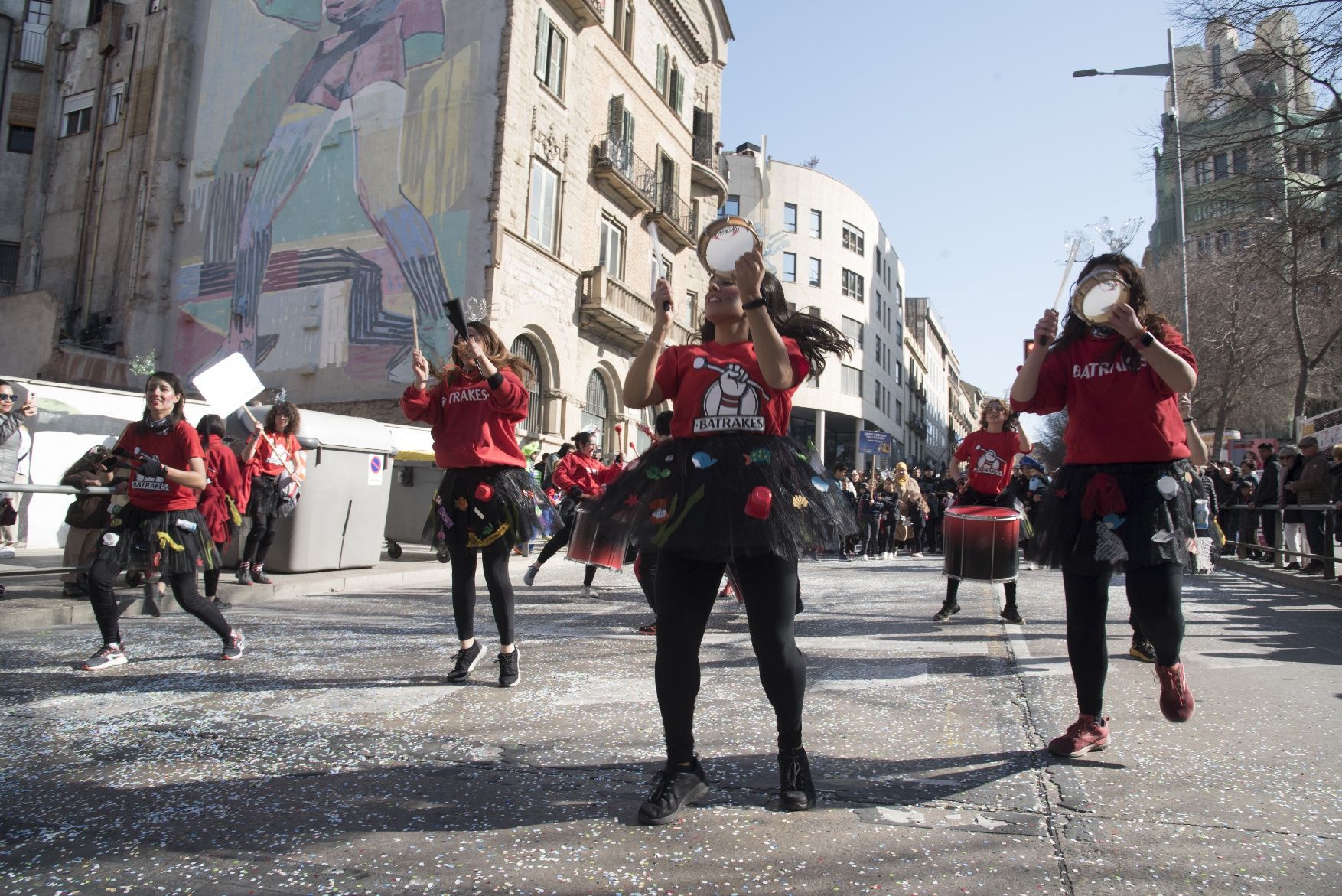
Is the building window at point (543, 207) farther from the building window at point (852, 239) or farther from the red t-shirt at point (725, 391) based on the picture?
the building window at point (852, 239)

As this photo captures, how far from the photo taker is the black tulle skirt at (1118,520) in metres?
3.17

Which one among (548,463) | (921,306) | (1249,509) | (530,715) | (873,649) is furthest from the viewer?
(921,306)

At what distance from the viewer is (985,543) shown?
6398 millimetres

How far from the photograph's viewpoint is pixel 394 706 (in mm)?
4062

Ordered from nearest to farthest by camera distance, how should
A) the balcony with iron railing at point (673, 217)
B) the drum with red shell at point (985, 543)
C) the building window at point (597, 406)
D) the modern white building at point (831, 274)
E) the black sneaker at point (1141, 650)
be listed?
the black sneaker at point (1141, 650)
the drum with red shell at point (985, 543)
the building window at point (597, 406)
the balcony with iron railing at point (673, 217)
the modern white building at point (831, 274)

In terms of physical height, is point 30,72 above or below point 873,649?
above

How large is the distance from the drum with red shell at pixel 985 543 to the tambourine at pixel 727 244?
4103 mm

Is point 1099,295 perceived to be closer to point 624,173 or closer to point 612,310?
point 612,310

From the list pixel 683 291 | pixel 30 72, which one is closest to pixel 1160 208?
pixel 683 291

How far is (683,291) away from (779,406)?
3056 cm

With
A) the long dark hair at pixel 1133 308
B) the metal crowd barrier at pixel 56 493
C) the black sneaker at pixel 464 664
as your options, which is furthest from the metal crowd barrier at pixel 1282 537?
the metal crowd barrier at pixel 56 493

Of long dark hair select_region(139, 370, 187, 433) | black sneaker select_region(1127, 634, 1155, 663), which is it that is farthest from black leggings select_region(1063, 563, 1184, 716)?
long dark hair select_region(139, 370, 187, 433)

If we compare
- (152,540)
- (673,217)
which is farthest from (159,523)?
(673,217)

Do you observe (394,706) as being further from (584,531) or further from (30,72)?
(30,72)
